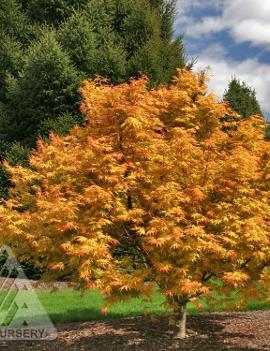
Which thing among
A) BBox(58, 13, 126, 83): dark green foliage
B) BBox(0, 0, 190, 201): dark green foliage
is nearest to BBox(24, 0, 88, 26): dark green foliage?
BBox(0, 0, 190, 201): dark green foliage

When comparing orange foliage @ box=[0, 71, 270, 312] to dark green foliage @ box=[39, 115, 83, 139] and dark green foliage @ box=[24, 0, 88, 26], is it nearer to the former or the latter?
dark green foliage @ box=[39, 115, 83, 139]

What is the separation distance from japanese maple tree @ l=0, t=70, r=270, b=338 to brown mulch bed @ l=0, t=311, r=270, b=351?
2292mm

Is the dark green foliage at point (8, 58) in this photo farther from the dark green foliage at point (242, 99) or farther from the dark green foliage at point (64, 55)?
the dark green foliage at point (242, 99)

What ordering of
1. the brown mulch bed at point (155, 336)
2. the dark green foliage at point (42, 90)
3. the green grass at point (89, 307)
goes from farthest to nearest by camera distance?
the dark green foliage at point (42, 90), the green grass at point (89, 307), the brown mulch bed at point (155, 336)

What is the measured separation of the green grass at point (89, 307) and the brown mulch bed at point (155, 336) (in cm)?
75

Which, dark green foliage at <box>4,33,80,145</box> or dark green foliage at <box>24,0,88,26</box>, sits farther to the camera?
dark green foliage at <box>24,0,88,26</box>

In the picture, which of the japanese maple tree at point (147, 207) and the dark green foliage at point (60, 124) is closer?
the japanese maple tree at point (147, 207)

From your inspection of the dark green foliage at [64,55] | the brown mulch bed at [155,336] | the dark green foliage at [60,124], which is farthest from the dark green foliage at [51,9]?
the brown mulch bed at [155,336]

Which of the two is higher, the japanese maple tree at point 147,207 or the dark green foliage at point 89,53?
the dark green foliage at point 89,53

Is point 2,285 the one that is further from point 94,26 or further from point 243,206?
point 243,206

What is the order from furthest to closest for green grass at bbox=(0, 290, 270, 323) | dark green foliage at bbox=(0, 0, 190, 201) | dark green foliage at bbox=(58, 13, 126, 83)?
dark green foliage at bbox=(58, 13, 126, 83)
dark green foliage at bbox=(0, 0, 190, 201)
green grass at bbox=(0, 290, 270, 323)

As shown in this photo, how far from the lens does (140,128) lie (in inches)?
376

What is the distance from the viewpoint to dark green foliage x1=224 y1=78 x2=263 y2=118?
102 feet

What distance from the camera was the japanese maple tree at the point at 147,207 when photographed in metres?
9.09
